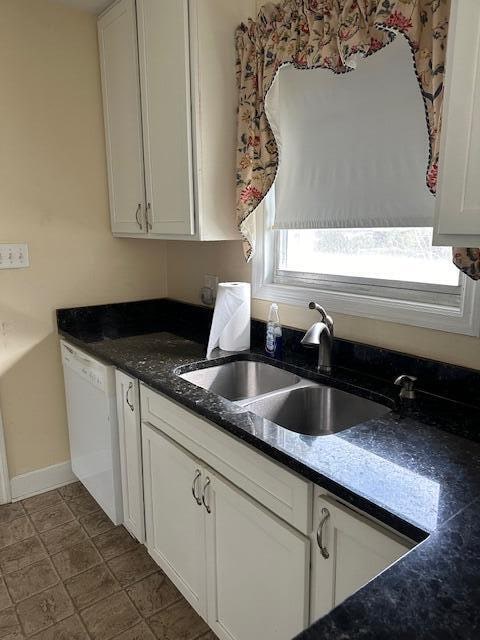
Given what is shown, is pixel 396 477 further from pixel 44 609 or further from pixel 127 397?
pixel 44 609

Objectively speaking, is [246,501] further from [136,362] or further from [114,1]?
[114,1]

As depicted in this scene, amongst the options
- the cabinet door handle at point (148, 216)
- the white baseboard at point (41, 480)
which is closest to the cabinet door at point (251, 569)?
the cabinet door handle at point (148, 216)

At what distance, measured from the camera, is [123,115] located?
216 cm

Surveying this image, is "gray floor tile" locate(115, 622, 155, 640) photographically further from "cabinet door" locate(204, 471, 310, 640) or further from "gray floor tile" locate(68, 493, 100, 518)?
"gray floor tile" locate(68, 493, 100, 518)

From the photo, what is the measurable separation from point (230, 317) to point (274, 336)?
8.2 inches

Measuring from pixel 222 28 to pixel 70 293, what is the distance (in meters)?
1.44

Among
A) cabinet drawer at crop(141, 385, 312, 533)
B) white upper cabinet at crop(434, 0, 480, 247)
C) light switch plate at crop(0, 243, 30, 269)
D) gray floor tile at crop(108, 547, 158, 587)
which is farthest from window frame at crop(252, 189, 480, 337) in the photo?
gray floor tile at crop(108, 547, 158, 587)

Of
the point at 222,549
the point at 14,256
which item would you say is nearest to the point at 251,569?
the point at 222,549

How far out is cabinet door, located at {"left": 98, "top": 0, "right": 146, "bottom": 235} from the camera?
2023 millimetres

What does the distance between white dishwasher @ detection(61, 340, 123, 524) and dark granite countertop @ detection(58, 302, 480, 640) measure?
0.16m

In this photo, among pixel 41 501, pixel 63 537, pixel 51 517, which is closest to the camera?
pixel 63 537

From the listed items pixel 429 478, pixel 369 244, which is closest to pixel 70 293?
pixel 369 244

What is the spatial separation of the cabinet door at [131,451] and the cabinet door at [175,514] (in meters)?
0.05

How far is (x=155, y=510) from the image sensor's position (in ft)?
5.88
